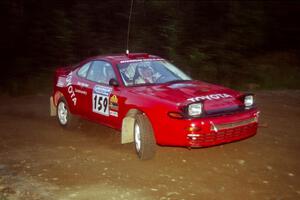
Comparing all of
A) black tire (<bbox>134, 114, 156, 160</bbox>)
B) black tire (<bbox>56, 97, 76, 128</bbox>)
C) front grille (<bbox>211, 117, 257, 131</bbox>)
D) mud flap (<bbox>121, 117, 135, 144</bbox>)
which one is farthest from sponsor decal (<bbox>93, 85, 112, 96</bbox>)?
front grille (<bbox>211, 117, 257, 131</bbox>)

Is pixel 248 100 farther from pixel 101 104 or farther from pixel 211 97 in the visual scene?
pixel 101 104

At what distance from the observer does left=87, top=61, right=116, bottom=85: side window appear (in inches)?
323

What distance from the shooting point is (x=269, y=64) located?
19.2 meters

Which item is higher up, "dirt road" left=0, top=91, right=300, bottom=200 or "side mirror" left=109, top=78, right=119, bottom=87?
"side mirror" left=109, top=78, right=119, bottom=87

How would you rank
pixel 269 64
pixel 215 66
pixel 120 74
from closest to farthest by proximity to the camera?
pixel 120 74
pixel 215 66
pixel 269 64

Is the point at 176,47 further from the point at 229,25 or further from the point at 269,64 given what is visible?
Answer: the point at 269,64

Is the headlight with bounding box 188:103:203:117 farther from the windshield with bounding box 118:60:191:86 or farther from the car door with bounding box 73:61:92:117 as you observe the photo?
the car door with bounding box 73:61:92:117

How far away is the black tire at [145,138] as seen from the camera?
6988 millimetres

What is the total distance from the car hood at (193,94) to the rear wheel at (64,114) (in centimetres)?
233

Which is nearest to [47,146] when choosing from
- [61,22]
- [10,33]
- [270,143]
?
[270,143]

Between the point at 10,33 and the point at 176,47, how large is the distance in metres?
6.03

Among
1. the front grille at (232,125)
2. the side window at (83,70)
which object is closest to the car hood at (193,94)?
the front grille at (232,125)

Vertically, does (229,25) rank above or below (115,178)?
above

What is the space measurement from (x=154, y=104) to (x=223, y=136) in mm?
1086
